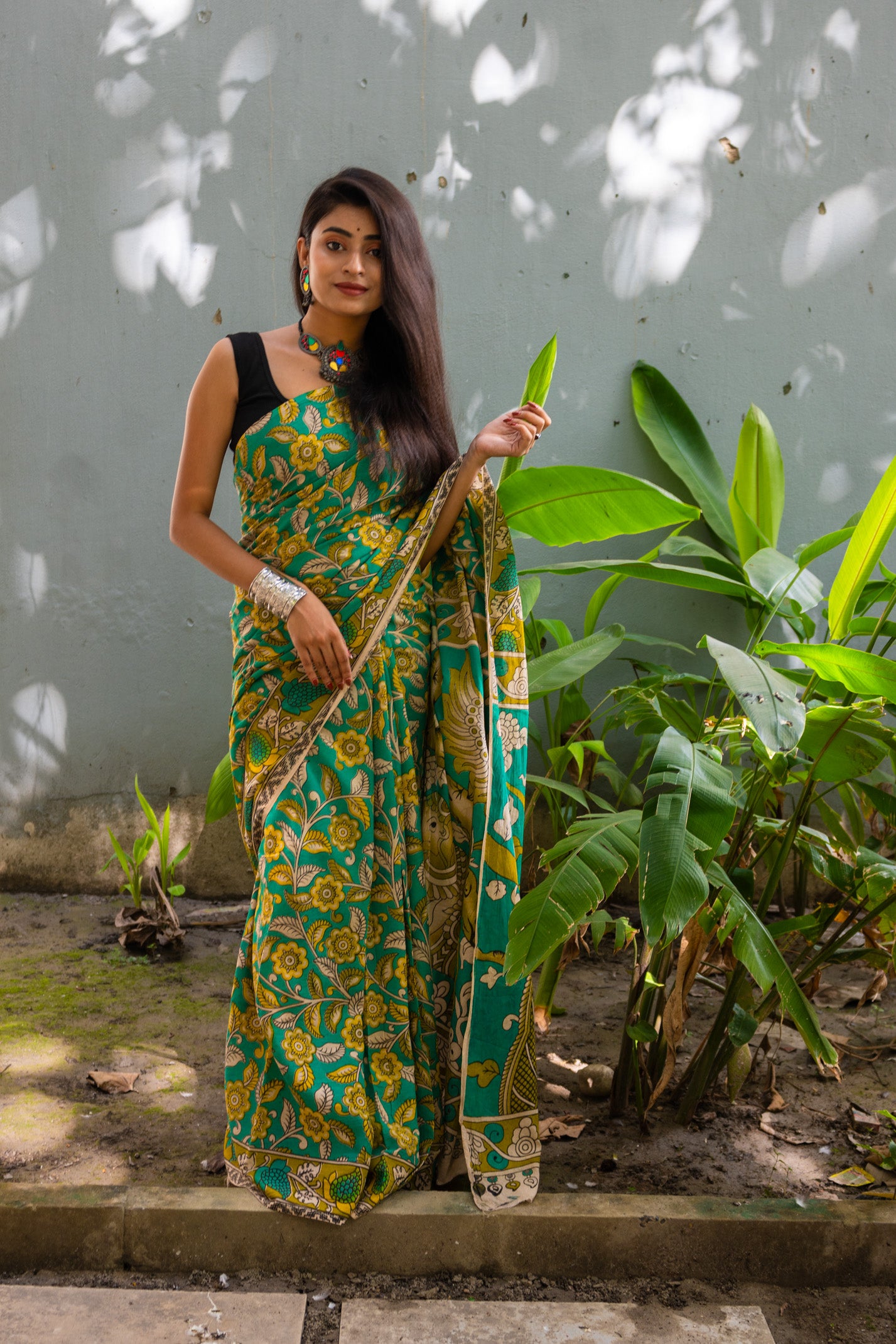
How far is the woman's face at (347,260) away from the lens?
5.56ft

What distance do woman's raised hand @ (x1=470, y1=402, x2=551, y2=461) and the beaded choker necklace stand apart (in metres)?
0.27

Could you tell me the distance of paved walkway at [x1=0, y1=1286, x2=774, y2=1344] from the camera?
140cm

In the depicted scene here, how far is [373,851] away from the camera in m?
1.71

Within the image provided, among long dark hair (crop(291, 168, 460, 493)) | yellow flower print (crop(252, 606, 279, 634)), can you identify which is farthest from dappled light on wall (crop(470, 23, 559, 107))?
yellow flower print (crop(252, 606, 279, 634))

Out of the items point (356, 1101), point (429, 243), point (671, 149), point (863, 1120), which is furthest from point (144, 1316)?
point (671, 149)

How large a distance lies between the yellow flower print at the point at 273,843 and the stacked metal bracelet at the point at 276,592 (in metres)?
0.36

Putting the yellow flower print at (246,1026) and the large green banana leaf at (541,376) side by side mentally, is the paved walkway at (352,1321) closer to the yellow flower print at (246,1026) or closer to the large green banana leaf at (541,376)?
the yellow flower print at (246,1026)

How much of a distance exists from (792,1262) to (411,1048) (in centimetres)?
71

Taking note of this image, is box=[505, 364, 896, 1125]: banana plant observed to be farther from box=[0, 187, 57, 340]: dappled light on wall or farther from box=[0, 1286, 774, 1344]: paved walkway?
box=[0, 187, 57, 340]: dappled light on wall

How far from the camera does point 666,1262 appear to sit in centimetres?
160

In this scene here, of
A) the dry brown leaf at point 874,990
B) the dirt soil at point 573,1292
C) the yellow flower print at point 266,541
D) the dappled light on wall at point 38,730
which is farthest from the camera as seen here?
the dappled light on wall at point 38,730

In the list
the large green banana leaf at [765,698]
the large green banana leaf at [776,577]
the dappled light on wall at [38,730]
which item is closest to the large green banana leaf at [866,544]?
the large green banana leaf at [776,577]

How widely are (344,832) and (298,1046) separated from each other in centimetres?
36

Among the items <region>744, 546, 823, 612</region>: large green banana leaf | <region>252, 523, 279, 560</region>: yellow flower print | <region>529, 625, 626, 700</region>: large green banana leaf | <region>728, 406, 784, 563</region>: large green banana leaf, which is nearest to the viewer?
<region>252, 523, 279, 560</region>: yellow flower print
